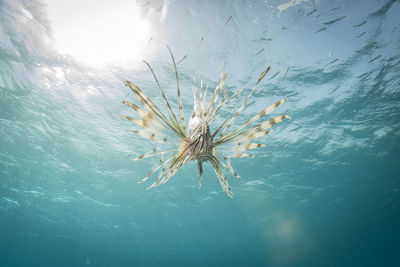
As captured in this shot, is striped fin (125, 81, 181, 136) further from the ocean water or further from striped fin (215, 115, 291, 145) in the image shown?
the ocean water

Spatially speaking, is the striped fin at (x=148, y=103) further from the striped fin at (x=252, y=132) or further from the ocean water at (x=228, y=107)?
the ocean water at (x=228, y=107)

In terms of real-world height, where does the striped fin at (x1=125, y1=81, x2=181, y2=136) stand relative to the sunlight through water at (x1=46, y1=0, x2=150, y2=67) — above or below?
below

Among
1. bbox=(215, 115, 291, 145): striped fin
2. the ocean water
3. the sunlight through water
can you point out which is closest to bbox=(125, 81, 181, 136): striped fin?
bbox=(215, 115, 291, 145): striped fin

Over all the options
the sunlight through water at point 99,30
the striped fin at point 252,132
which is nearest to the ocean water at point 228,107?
the sunlight through water at point 99,30

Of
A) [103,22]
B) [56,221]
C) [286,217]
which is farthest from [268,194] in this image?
[56,221]

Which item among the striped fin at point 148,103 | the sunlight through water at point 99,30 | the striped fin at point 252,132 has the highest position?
the sunlight through water at point 99,30

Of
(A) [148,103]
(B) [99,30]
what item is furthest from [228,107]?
(A) [148,103]

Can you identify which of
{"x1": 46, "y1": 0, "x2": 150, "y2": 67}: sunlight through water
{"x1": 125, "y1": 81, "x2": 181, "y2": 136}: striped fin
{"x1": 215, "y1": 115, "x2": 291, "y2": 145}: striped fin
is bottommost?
{"x1": 215, "y1": 115, "x2": 291, "y2": 145}: striped fin

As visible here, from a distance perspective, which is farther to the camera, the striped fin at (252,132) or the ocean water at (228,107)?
the ocean water at (228,107)

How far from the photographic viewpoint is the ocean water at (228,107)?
7.65m

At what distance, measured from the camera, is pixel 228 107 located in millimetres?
11195

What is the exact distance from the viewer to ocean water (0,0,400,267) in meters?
7.65

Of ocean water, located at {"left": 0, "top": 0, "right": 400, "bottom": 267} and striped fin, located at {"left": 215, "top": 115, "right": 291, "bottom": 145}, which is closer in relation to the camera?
striped fin, located at {"left": 215, "top": 115, "right": 291, "bottom": 145}

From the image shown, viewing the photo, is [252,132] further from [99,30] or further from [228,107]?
[228,107]
